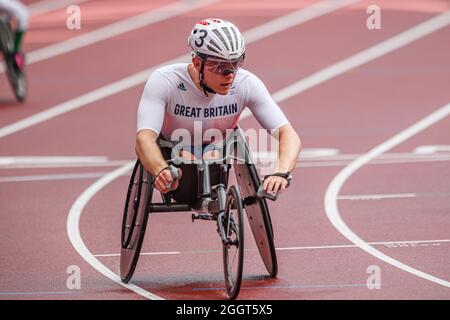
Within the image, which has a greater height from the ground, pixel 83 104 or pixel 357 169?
pixel 83 104

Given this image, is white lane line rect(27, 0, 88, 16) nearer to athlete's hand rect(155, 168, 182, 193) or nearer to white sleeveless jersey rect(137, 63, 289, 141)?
white sleeveless jersey rect(137, 63, 289, 141)

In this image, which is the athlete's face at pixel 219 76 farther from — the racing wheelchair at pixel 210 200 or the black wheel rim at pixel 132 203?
the black wheel rim at pixel 132 203

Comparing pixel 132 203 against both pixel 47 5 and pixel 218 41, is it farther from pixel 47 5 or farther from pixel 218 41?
pixel 47 5

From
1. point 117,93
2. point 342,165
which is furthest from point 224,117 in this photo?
point 117,93

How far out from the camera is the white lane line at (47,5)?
2536cm

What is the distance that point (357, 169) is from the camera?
1397cm

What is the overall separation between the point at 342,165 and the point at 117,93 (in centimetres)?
565

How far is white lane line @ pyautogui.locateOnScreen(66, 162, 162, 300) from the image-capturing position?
9031mm

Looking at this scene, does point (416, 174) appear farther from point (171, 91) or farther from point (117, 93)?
point (117, 93)

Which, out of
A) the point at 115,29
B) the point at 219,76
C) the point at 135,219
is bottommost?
the point at 135,219

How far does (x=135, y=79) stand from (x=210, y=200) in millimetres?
11376

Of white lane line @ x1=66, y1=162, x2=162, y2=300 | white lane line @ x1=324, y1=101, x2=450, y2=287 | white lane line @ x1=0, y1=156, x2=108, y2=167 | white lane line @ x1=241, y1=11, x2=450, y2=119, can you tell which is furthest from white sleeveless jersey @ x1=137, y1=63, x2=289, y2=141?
white lane line @ x1=241, y1=11, x2=450, y2=119

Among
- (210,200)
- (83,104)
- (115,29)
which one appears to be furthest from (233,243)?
(115,29)

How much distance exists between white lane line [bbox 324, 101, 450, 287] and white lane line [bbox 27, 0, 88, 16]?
10.2 metres
